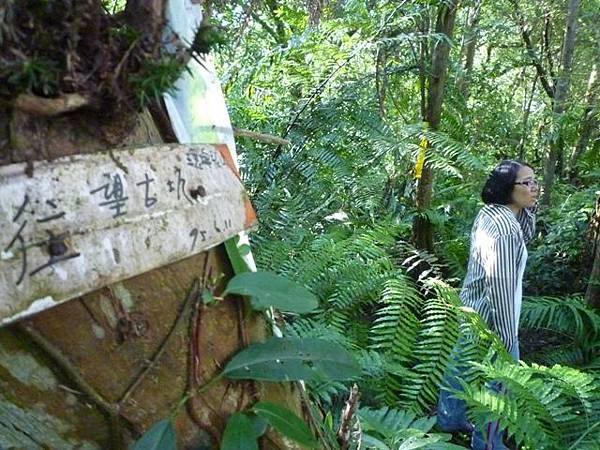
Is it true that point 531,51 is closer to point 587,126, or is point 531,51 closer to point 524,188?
point 587,126

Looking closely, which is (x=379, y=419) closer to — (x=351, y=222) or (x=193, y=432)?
(x=193, y=432)

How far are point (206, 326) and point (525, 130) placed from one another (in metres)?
5.70

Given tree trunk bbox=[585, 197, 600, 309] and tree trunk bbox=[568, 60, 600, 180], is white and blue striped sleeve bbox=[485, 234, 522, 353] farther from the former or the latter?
tree trunk bbox=[568, 60, 600, 180]

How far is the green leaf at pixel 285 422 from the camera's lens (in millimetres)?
740

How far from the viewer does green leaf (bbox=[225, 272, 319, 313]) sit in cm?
74

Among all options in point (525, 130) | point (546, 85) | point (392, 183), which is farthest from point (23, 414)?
point (546, 85)

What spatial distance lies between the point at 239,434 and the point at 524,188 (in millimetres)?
2250

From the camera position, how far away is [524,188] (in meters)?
2.64

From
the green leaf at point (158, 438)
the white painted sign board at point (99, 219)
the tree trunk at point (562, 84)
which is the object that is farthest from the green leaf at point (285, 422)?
the tree trunk at point (562, 84)

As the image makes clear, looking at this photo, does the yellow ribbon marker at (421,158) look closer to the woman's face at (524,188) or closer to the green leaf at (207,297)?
the woman's face at (524,188)

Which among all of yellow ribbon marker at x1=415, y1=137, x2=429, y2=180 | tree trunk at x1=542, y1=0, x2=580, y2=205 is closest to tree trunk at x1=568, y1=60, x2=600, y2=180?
tree trunk at x1=542, y1=0, x2=580, y2=205

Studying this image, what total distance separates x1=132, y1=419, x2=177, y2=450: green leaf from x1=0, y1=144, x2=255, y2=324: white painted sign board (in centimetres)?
18

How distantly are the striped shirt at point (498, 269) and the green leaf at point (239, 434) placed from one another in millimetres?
1985

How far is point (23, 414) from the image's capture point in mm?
619
